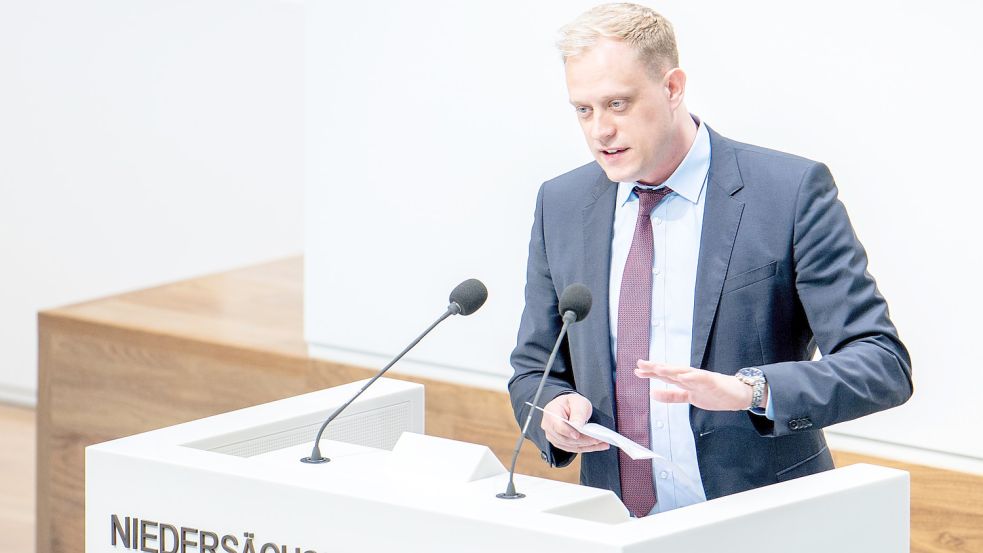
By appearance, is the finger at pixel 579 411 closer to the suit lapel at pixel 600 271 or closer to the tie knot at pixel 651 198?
the suit lapel at pixel 600 271

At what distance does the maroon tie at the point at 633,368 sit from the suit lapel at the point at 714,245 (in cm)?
8

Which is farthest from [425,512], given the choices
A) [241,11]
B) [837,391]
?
[241,11]

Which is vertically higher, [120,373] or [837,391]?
[837,391]

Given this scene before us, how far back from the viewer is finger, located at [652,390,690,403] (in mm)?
1887

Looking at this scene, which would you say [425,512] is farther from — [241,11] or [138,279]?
[138,279]

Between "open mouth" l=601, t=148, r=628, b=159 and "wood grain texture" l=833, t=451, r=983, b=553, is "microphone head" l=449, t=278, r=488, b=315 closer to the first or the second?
"open mouth" l=601, t=148, r=628, b=159

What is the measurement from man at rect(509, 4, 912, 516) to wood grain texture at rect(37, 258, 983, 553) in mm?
1444

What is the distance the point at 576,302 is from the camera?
1.93m

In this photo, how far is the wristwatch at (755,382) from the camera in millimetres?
1976

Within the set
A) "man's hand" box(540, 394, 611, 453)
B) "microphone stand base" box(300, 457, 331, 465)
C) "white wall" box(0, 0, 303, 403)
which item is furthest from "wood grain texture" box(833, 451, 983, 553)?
"white wall" box(0, 0, 303, 403)

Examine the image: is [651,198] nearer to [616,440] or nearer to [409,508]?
[616,440]

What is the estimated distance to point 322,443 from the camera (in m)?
2.20

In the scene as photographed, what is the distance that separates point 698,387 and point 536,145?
1778mm

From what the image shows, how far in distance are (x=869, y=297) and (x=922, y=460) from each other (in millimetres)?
1180
